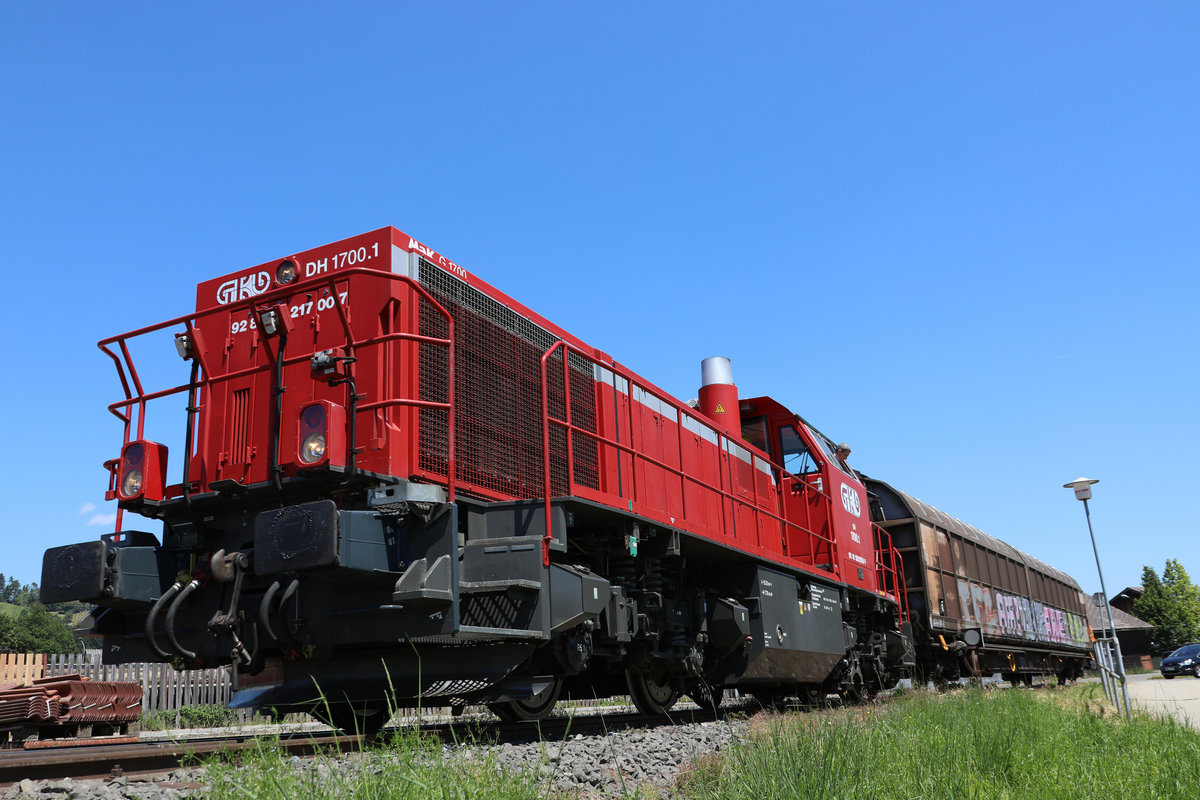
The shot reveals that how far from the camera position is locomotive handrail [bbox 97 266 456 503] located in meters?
5.82

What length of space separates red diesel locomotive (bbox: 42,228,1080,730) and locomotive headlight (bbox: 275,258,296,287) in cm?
2

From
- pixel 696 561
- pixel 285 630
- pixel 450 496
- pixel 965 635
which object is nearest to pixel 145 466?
pixel 285 630

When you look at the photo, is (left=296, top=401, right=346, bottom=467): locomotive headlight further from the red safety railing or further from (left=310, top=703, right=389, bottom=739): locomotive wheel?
the red safety railing

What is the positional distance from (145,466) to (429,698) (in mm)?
2607

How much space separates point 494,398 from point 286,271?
1.86 metres

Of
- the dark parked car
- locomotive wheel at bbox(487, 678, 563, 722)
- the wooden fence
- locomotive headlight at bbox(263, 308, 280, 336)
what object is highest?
locomotive headlight at bbox(263, 308, 280, 336)

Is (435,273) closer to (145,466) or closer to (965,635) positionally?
(145,466)

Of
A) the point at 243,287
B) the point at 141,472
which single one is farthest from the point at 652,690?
the point at 243,287

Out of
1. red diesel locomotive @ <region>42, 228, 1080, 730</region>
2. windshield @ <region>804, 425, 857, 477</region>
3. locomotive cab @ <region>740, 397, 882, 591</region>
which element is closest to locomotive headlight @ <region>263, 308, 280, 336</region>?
red diesel locomotive @ <region>42, 228, 1080, 730</region>

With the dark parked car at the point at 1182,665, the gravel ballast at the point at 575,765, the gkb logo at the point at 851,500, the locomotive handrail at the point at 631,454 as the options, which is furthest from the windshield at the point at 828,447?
the dark parked car at the point at 1182,665

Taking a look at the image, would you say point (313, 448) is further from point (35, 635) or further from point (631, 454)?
point (35, 635)

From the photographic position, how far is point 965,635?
51.2 ft

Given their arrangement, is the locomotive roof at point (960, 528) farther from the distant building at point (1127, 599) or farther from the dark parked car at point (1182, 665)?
the distant building at point (1127, 599)

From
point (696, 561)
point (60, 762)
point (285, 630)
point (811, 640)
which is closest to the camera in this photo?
point (60, 762)
